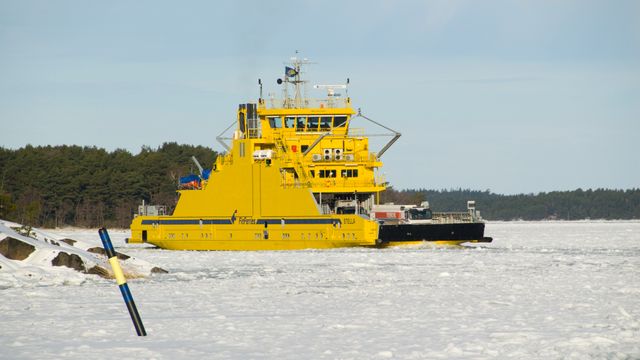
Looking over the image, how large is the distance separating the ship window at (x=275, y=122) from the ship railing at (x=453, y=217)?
7340mm

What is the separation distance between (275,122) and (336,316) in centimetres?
2890

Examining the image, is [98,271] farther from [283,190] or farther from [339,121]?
[339,121]

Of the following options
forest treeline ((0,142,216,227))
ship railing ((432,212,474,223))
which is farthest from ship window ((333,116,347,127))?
forest treeline ((0,142,216,227))

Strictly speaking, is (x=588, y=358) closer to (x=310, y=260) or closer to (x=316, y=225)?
(x=310, y=260)

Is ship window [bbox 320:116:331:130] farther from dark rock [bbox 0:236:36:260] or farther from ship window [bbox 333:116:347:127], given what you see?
dark rock [bbox 0:236:36:260]

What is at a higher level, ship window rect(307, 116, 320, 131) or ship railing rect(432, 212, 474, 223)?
ship window rect(307, 116, 320, 131)

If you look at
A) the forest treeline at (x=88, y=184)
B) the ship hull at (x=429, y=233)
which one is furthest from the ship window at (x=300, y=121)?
the forest treeline at (x=88, y=184)

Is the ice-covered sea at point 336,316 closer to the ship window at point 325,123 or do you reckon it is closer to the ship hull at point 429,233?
the ship hull at point 429,233

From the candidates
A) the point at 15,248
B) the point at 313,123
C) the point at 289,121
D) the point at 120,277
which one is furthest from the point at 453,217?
the point at 120,277

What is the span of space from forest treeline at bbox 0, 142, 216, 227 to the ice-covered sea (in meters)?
80.9

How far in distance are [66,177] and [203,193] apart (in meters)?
66.8

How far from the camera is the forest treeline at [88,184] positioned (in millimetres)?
102438

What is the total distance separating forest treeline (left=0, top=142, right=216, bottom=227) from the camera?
102m

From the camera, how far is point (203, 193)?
135 feet
